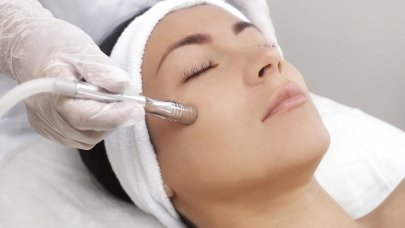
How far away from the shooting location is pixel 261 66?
112cm

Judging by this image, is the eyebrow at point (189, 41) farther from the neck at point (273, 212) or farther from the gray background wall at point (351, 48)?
the gray background wall at point (351, 48)

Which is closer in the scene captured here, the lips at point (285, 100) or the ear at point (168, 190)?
the lips at point (285, 100)

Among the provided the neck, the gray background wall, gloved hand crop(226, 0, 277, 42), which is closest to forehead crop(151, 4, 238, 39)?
gloved hand crop(226, 0, 277, 42)

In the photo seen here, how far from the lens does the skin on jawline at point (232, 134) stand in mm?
1082

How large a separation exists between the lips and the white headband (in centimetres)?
29

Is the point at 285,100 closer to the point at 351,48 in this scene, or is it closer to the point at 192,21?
the point at 192,21

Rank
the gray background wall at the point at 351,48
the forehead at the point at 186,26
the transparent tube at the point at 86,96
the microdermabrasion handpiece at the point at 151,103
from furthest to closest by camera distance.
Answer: the gray background wall at the point at 351,48
the forehead at the point at 186,26
the microdermabrasion handpiece at the point at 151,103
the transparent tube at the point at 86,96

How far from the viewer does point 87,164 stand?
1388mm

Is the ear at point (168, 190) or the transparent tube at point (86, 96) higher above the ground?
the transparent tube at point (86, 96)

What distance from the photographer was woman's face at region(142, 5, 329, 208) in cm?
108

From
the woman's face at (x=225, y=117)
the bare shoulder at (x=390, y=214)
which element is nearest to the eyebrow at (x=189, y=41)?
the woman's face at (x=225, y=117)

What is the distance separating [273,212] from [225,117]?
0.77ft

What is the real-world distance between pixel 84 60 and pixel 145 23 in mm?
272

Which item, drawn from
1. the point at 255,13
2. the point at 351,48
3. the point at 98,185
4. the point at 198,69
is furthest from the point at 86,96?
the point at 351,48
